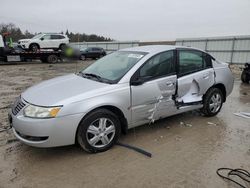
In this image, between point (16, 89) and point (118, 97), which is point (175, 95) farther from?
point (16, 89)

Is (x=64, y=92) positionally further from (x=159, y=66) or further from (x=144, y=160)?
(x=159, y=66)

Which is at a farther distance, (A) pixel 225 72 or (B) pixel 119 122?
(A) pixel 225 72

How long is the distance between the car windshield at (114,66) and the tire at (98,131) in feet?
2.04

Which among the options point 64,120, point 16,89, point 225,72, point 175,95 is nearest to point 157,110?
point 175,95

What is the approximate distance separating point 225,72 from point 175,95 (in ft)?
5.56

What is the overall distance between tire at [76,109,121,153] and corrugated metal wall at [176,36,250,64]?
1722cm

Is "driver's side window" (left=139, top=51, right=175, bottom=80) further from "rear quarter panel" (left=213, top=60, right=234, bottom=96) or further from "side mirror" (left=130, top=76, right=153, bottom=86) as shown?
"rear quarter panel" (left=213, top=60, right=234, bottom=96)

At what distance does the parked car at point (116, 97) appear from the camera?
10.1 ft

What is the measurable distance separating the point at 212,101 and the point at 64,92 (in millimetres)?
3254

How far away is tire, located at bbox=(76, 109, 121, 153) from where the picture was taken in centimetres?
324

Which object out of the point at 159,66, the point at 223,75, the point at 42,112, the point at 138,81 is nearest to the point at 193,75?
the point at 159,66

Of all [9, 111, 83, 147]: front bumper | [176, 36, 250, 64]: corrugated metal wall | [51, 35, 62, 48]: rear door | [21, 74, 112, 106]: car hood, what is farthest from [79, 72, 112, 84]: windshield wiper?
[176, 36, 250, 64]: corrugated metal wall

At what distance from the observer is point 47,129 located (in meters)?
2.99

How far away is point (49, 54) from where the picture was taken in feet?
61.1
